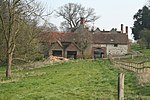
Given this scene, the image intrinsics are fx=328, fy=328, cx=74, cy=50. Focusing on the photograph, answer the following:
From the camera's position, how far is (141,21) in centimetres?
10450

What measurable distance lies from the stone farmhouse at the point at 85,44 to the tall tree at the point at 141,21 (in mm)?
15504

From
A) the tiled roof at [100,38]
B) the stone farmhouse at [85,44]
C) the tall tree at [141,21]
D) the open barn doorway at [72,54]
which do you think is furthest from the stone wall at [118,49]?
the tall tree at [141,21]

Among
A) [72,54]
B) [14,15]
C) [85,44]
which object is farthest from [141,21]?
[14,15]

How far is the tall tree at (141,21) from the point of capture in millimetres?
101700

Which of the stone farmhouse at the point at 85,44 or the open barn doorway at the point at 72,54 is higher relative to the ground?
the stone farmhouse at the point at 85,44

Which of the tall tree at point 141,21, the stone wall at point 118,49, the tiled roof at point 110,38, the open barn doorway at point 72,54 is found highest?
the tall tree at point 141,21

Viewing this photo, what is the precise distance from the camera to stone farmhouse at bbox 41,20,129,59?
80.0 meters

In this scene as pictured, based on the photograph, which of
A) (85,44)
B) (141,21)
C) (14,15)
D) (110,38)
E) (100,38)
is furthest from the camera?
(141,21)

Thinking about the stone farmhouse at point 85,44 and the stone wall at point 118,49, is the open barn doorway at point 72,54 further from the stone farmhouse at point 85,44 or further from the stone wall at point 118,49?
the stone wall at point 118,49

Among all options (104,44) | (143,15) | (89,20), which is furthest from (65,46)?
(143,15)

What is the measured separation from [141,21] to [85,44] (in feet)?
102

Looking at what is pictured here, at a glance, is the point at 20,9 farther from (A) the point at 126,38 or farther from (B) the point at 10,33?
(A) the point at 126,38

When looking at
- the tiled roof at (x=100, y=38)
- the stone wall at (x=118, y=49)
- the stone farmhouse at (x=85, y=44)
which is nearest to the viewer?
the stone farmhouse at (x=85, y=44)

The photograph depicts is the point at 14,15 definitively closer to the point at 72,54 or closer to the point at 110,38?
the point at 72,54
